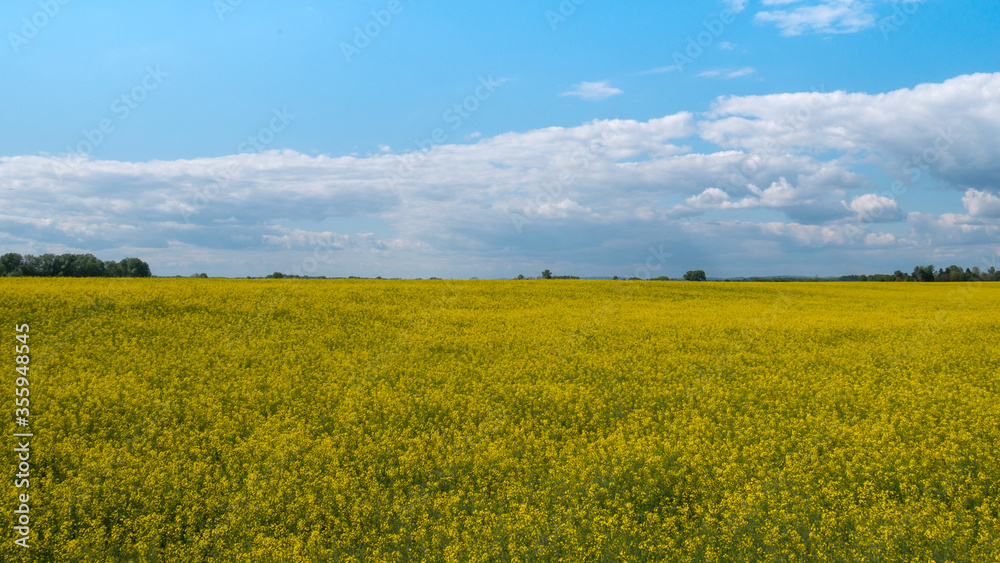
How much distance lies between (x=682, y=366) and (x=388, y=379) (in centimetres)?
836

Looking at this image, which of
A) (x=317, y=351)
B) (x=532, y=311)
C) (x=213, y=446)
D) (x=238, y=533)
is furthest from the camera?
(x=532, y=311)

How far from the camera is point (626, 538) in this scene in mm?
6668

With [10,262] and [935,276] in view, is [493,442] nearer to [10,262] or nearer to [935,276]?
[10,262]

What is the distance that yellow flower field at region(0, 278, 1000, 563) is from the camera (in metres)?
6.81

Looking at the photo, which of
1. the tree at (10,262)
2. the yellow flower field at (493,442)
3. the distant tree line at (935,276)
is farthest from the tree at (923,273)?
the tree at (10,262)

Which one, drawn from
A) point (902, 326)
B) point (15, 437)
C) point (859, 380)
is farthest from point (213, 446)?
point (902, 326)

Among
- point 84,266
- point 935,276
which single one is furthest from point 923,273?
point 84,266

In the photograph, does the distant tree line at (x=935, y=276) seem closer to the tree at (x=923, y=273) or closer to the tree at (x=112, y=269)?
the tree at (x=923, y=273)

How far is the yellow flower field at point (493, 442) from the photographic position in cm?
681

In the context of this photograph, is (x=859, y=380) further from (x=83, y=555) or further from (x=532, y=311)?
(x=83, y=555)

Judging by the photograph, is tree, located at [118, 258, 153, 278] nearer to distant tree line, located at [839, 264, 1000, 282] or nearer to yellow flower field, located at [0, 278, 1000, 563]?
yellow flower field, located at [0, 278, 1000, 563]

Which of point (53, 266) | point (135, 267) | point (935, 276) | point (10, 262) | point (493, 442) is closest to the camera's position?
point (493, 442)

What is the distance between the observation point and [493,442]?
9672 millimetres

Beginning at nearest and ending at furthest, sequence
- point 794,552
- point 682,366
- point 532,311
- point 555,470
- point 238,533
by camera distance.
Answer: point 794,552 < point 238,533 < point 555,470 < point 682,366 < point 532,311
